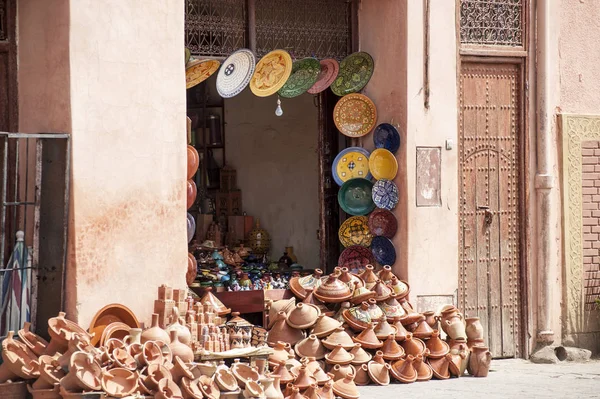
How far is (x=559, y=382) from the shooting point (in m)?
10.3

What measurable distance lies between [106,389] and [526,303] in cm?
493

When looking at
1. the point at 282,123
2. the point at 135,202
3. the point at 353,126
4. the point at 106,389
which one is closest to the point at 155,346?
the point at 106,389

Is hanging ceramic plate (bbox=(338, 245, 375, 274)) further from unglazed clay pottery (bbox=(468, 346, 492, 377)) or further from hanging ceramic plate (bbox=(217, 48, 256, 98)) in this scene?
hanging ceramic plate (bbox=(217, 48, 256, 98))

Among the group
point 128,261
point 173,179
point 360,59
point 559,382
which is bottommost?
point 559,382

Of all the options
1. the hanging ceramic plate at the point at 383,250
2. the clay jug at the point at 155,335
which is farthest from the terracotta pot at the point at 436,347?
the clay jug at the point at 155,335

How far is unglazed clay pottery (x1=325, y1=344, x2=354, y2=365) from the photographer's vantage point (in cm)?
939

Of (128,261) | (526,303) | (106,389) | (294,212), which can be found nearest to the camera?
(106,389)

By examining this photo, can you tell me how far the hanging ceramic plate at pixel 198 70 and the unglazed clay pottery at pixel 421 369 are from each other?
9.56 ft

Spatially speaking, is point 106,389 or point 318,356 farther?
point 318,356

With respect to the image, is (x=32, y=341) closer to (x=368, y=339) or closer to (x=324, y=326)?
(x=324, y=326)

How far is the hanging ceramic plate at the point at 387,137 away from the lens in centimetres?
1073

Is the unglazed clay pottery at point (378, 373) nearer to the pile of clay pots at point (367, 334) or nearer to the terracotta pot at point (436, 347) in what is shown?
the pile of clay pots at point (367, 334)

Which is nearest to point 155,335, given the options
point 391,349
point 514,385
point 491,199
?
point 391,349

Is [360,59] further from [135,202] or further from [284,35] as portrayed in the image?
[135,202]
